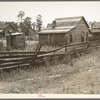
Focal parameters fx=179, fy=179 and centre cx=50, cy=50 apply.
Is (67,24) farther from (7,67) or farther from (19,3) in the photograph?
(7,67)

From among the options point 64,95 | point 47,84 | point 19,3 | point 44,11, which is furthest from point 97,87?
point 19,3

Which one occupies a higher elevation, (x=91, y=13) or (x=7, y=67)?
(x=91, y=13)

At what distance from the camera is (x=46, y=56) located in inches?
245

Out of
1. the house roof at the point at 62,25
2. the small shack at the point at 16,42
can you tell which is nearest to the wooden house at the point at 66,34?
the house roof at the point at 62,25

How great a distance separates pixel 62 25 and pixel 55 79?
1843mm

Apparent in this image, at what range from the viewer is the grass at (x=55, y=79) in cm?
478

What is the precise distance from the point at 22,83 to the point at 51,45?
193 centimetres

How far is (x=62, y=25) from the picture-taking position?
234 inches

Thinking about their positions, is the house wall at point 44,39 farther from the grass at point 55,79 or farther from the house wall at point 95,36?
the house wall at point 95,36

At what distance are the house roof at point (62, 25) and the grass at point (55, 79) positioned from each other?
4.09 ft

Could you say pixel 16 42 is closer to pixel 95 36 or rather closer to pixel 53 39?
pixel 53 39

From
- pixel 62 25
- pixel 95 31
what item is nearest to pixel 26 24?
pixel 62 25

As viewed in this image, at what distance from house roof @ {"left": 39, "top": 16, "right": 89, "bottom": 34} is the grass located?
1247 millimetres

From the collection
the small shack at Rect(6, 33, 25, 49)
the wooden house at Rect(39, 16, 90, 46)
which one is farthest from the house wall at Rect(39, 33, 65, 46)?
the small shack at Rect(6, 33, 25, 49)
